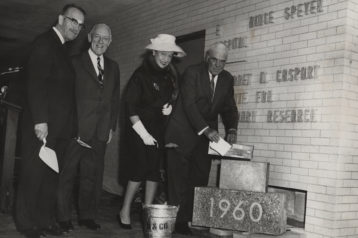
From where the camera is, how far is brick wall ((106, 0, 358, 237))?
11.7 feet

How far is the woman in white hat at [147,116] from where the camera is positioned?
3.79 metres

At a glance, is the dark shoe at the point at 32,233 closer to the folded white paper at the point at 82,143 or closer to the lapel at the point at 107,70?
the folded white paper at the point at 82,143

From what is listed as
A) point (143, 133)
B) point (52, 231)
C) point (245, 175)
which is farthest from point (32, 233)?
point (245, 175)

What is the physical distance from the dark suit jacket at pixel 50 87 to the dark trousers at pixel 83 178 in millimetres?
445

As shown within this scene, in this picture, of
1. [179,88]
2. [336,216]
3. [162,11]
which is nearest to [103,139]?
[179,88]

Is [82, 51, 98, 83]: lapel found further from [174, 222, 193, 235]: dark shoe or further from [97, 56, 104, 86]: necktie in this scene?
[174, 222, 193, 235]: dark shoe

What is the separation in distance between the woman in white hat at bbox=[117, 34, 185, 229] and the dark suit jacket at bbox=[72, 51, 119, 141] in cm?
19

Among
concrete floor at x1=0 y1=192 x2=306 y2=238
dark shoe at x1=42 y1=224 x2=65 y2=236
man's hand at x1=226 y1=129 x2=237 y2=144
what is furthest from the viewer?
man's hand at x1=226 y1=129 x2=237 y2=144

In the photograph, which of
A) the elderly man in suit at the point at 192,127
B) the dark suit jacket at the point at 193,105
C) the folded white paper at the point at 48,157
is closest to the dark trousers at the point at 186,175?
the elderly man in suit at the point at 192,127

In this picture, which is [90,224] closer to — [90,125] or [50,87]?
[90,125]

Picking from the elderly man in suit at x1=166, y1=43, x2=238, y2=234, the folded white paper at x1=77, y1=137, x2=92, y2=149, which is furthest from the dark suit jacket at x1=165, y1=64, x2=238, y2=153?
the folded white paper at x1=77, y1=137, x2=92, y2=149

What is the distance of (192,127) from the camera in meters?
3.93

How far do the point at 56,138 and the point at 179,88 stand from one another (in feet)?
4.37

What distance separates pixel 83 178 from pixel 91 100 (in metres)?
0.74
